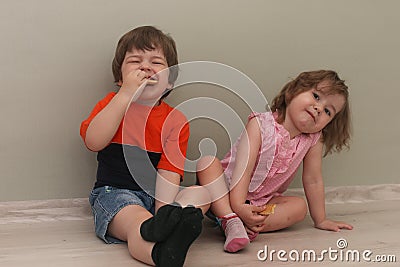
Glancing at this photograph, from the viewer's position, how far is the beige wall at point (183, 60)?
159 centimetres

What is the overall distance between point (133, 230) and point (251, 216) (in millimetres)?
315

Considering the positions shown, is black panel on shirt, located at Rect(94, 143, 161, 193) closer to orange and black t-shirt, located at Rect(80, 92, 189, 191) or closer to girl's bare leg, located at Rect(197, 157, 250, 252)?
orange and black t-shirt, located at Rect(80, 92, 189, 191)

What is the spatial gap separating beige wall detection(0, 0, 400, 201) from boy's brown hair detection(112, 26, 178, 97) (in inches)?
3.3

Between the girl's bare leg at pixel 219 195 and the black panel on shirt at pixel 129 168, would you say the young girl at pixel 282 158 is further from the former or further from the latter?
the black panel on shirt at pixel 129 168

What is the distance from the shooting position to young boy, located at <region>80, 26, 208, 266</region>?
1469mm

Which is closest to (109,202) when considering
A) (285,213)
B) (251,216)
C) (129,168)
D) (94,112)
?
(129,168)

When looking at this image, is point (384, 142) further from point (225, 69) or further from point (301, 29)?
point (225, 69)

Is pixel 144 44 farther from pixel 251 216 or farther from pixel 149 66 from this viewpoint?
pixel 251 216

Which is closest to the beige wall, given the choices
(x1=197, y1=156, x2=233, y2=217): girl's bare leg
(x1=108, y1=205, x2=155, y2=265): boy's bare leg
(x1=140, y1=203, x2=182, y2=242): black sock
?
(x1=197, y1=156, x2=233, y2=217): girl's bare leg

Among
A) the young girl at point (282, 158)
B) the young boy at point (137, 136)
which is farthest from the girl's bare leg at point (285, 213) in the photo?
the young boy at point (137, 136)

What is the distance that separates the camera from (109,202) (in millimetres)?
1468

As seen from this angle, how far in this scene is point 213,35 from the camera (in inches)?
68.7

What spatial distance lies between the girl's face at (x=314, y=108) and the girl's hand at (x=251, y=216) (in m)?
0.25

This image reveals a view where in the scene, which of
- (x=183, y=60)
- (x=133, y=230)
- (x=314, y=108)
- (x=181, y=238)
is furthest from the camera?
(x=183, y=60)
